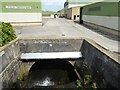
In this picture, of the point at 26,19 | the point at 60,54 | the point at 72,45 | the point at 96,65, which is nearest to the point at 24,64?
A: the point at 60,54

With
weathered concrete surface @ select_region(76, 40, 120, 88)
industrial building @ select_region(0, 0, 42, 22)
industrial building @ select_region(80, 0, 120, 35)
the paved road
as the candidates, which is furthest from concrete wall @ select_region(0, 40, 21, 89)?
industrial building @ select_region(0, 0, 42, 22)

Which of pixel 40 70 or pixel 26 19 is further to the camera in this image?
pixel 26 19

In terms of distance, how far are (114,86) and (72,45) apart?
6217 millimetres

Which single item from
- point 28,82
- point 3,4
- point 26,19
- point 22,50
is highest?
point 3,4

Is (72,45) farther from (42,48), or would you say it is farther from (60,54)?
(42,48)

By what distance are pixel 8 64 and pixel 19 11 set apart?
22.3m

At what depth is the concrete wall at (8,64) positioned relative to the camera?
8758 mm

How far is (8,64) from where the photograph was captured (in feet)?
32.3

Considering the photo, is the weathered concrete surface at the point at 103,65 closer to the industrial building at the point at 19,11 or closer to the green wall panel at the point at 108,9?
the green wall panel at the point at 108,9

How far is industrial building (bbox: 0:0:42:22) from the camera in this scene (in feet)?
100

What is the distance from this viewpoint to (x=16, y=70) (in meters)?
11.3

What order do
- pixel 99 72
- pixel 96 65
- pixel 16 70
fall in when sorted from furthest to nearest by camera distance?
pixel 16 70 → pixel 96 65 → pixel 99 72

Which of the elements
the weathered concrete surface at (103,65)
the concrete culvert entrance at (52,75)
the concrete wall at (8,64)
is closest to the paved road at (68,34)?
the weathered concrete surface at (103,65)

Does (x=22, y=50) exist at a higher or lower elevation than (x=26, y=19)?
lower
